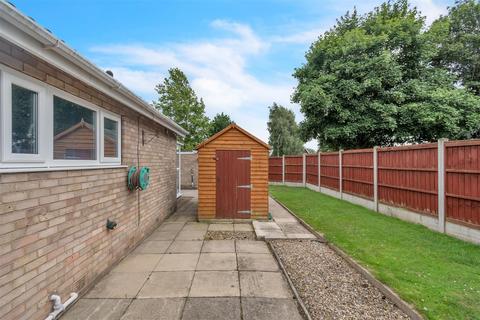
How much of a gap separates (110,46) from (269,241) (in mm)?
8845

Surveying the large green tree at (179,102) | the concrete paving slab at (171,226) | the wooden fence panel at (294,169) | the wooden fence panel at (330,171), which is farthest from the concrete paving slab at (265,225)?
the large green tree at (179,102)

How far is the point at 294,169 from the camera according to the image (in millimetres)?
17688

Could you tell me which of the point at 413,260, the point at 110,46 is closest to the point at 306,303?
the point at 413,260

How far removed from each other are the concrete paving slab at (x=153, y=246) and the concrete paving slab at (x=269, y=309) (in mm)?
2425

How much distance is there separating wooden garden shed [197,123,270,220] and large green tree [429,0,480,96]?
15.9 m

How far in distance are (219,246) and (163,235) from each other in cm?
154

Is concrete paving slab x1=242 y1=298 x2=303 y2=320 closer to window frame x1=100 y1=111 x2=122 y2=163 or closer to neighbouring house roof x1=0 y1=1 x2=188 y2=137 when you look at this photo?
window frame x1=100 y1=111 x2=122 y2=163

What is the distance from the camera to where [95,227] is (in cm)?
373

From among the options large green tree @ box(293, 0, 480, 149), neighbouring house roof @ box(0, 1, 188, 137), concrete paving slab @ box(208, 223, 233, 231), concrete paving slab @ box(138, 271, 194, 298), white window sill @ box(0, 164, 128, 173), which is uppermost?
large green tree @ box(293, 0, 480, 149)

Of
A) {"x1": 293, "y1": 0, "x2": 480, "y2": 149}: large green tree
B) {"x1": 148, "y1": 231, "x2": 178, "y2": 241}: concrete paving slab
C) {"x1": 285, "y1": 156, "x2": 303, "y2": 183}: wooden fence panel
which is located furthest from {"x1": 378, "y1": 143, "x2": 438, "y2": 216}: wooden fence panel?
{"x1": 285, "y1": 156, "x2": 303, "y2": 183}: wooden fence panel

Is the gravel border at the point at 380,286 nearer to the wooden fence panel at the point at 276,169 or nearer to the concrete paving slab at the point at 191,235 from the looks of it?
the concrete paving slab at the point at 191,235

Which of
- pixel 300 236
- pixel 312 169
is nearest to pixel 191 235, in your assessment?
pixel 300 236

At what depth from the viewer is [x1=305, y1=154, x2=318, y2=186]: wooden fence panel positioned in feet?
49.0

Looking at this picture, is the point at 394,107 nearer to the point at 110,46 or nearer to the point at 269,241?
the point at 269,241
